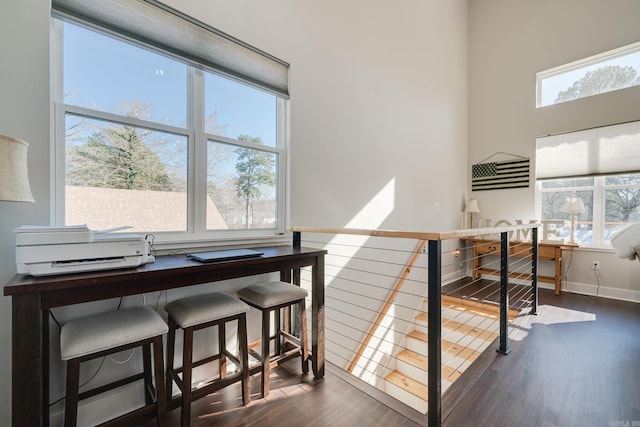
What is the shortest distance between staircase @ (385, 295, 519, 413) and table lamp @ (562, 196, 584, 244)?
1.63 metres

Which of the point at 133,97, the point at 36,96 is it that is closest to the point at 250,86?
the point at 133,97

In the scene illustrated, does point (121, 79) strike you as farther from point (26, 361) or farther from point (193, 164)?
point (26, 361)

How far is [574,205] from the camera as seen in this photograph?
366 centimetres

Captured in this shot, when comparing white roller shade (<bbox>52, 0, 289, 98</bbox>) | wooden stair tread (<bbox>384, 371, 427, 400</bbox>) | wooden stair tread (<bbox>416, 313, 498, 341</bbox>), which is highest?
white roller shade (<bbox>52, 0, 289, 98</bbox>)

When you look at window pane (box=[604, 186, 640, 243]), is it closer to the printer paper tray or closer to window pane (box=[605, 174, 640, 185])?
window pane (box=[605, 174, 640, 185])

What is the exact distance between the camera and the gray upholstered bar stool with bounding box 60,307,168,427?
109 centimetres

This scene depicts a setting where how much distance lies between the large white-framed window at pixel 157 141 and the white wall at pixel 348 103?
116mm

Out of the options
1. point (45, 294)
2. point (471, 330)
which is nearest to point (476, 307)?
point (471, 330)

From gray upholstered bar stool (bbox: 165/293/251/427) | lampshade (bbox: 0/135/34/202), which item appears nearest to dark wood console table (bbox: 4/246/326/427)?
gray upholstered bar stool (bbox: 165/293/251/427)

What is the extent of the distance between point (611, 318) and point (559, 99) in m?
2.99

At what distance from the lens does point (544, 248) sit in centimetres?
373

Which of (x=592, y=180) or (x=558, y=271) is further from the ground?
(x=592, y=180)

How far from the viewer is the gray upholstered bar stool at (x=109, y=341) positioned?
1.09 metres

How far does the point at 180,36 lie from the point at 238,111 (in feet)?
1.90
